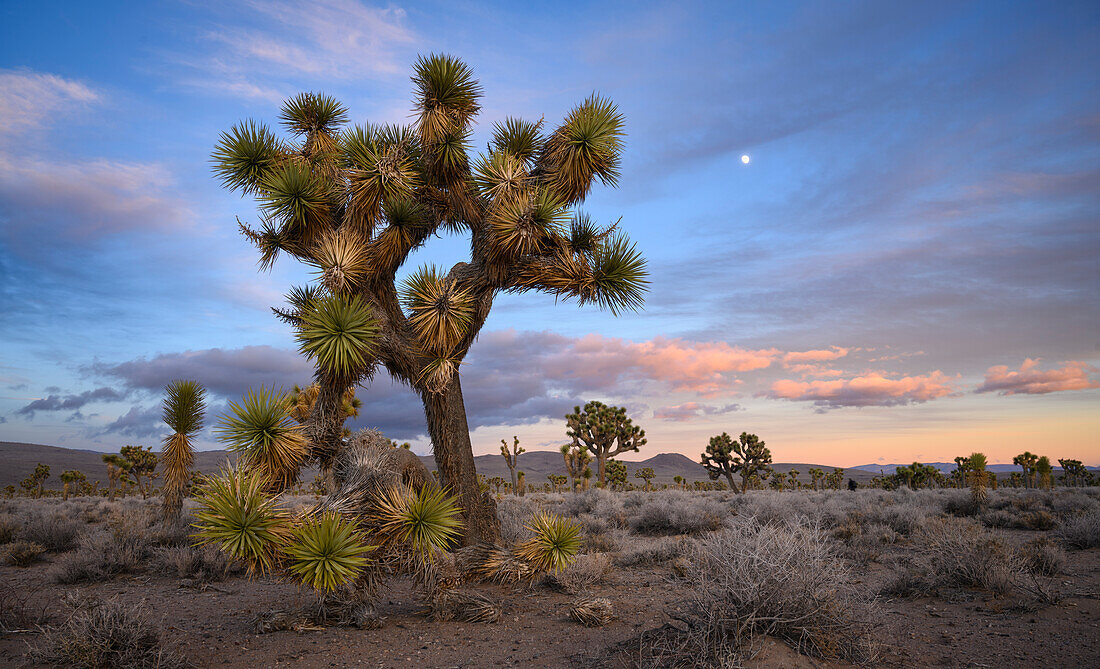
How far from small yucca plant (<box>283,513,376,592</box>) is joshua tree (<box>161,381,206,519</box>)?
33.6 ft

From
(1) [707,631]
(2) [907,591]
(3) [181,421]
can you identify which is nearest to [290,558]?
(1) [707,631]

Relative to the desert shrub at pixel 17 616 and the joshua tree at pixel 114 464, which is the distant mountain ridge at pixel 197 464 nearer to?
the joshua tree at pixel 114 464

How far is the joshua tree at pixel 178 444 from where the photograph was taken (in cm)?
1535

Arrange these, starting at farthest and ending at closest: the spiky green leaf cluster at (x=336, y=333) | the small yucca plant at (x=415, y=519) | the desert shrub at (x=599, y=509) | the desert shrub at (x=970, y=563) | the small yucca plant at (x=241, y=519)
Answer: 1. the desert shrub at (x=599, y=509)
2. the desert shrub at (x=970, y=563)
3. the spiky green leaf cluster at (x=336, y=333)
4. the small yucca plant at (x=415, y=519)
5. the small yucca plant at (x=241, y=519)

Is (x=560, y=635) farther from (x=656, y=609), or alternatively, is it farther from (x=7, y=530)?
(x=7, y=530)

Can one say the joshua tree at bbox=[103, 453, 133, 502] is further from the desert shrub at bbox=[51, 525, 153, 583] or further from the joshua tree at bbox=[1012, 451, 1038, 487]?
the joshua tree at bbox=[1012, 451, 1038, 487]

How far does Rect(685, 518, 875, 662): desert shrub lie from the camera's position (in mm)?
5414

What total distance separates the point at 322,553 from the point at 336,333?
2.86 metres

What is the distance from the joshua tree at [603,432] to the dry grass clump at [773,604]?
3057 cm

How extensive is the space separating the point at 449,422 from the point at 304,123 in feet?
20.8

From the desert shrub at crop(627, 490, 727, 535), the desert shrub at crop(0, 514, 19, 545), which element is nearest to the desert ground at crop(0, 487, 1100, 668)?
the desert shrub at crop(0, 514, 19, 545)

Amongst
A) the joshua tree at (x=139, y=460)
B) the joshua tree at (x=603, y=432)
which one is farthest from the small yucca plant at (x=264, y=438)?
the joshua tree at (x=139, y=460)

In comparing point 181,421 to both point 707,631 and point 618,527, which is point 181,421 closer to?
point 618,527

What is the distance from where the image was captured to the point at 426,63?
1013 centimetres
